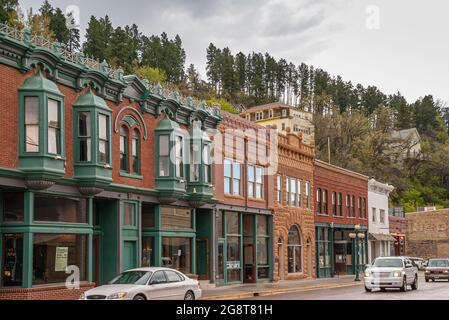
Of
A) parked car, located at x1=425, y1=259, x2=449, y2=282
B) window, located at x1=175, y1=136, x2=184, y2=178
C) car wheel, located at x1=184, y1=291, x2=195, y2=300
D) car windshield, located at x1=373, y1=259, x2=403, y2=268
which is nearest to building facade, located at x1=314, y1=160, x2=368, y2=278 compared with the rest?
parked car, located at x1=425, y1=259, x2=449, y2=282

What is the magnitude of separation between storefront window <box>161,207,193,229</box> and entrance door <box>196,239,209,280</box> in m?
2.03

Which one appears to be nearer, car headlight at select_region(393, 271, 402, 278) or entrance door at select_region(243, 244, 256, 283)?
car headlight at select_region(393, 271, 402, 278)

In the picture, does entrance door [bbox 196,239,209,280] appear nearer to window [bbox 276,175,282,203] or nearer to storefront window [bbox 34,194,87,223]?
window [bbox 276,175,282,203]

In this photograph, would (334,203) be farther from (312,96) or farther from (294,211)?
(312,96)

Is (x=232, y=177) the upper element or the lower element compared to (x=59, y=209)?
upper

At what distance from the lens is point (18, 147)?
2266cm

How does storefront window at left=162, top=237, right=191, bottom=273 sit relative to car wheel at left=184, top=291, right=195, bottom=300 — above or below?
above

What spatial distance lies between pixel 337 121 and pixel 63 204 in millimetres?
68099

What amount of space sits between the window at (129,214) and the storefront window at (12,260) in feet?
20.3

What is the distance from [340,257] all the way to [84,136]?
31.4m

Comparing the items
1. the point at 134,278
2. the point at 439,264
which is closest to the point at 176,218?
the point at 134,278

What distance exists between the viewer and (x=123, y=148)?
94.0 feet

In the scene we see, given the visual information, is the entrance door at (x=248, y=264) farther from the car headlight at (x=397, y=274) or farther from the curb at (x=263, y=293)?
the car headlight at (x=397, y=274)

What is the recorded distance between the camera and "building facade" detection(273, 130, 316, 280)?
4244 cm
